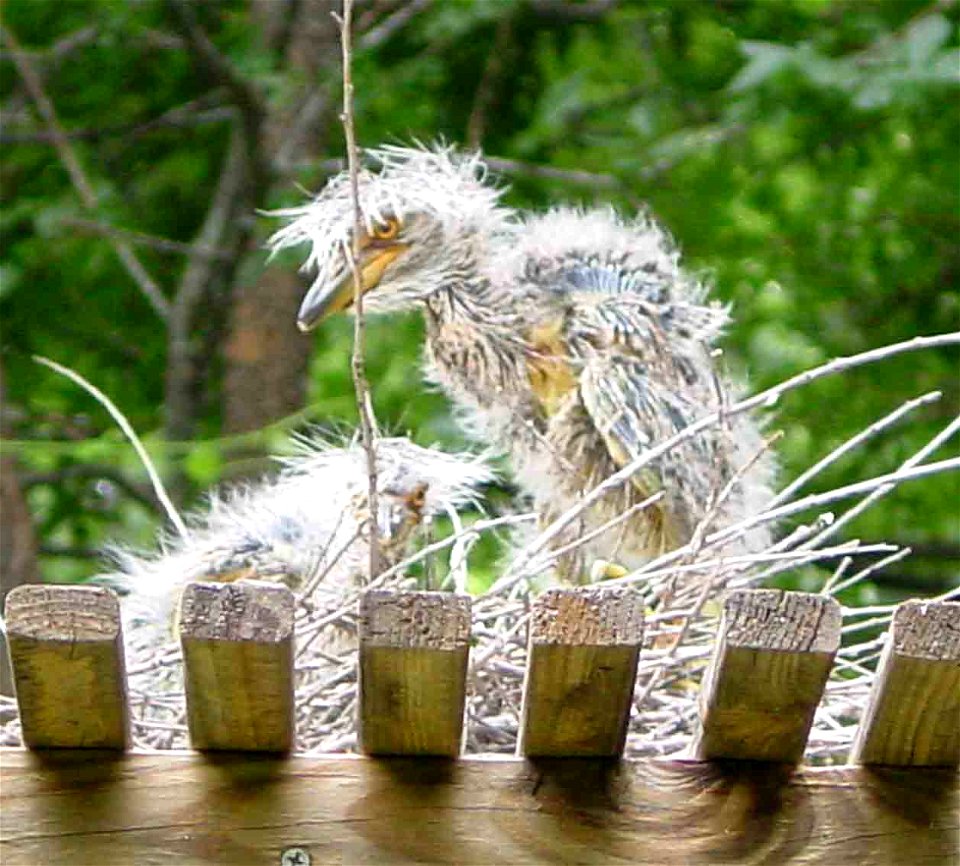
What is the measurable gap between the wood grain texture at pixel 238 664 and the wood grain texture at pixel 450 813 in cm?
4

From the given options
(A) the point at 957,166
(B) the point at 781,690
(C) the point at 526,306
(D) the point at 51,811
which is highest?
(A) the point at 957,166

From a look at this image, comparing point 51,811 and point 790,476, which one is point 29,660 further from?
point 790,476

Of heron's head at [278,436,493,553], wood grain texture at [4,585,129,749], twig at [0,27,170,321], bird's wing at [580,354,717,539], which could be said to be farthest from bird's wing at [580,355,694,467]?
twig at [0,27,170,321]

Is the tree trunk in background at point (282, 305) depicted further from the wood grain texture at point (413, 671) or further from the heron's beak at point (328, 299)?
the wood grain texture at point (413, 671)

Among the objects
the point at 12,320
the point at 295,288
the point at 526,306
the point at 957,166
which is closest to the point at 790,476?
the point at 957,166

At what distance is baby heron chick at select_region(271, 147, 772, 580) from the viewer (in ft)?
10.5

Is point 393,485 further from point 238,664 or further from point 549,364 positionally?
point 238,664

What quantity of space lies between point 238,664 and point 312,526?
1.14 metres

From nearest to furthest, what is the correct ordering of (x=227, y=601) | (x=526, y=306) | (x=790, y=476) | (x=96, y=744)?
(x=227, y=601) → (x=96, y=744) → (x=526, y=306) → (x=790, y=476)

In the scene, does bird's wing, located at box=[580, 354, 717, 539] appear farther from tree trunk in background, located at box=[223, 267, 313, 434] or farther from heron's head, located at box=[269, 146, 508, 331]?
tree trunk in background, located at box=[223, 267, 313, 434]

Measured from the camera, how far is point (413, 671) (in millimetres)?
1790

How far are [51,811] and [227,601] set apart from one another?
10.6 inches

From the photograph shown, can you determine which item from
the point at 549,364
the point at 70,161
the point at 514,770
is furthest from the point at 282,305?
the point at 514,770

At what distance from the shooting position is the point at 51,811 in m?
1.85
